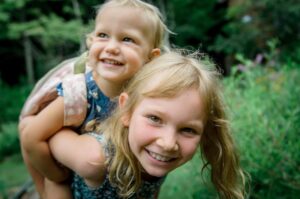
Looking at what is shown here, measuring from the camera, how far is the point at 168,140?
164 centimetres

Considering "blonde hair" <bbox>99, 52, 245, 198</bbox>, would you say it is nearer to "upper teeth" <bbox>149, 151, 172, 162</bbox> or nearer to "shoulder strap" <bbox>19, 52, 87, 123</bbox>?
"upper teeth" <bbox>149, 151, 172, 162</bbox>

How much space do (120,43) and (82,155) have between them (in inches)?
20.2

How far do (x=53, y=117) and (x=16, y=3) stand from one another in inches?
461

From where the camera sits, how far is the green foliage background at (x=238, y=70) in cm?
333

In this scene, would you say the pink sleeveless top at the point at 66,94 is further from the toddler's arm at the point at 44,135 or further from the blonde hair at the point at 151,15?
the blonde hair at the point at 151,15

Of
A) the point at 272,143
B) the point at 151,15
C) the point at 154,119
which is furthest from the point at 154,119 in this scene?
the point at 272,143

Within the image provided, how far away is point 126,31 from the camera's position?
6.38ft

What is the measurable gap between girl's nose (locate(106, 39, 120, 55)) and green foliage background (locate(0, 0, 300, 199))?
1.52 ft

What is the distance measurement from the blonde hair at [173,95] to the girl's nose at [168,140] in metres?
0.14

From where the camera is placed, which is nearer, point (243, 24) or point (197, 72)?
point (197, 72)

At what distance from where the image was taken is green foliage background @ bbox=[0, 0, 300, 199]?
333cm

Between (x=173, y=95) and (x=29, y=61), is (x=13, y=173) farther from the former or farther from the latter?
(x=173, y=95)

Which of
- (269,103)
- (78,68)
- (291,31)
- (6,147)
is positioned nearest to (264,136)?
(269,103)

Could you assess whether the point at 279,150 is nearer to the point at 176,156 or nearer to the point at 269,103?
the point at 269,103
